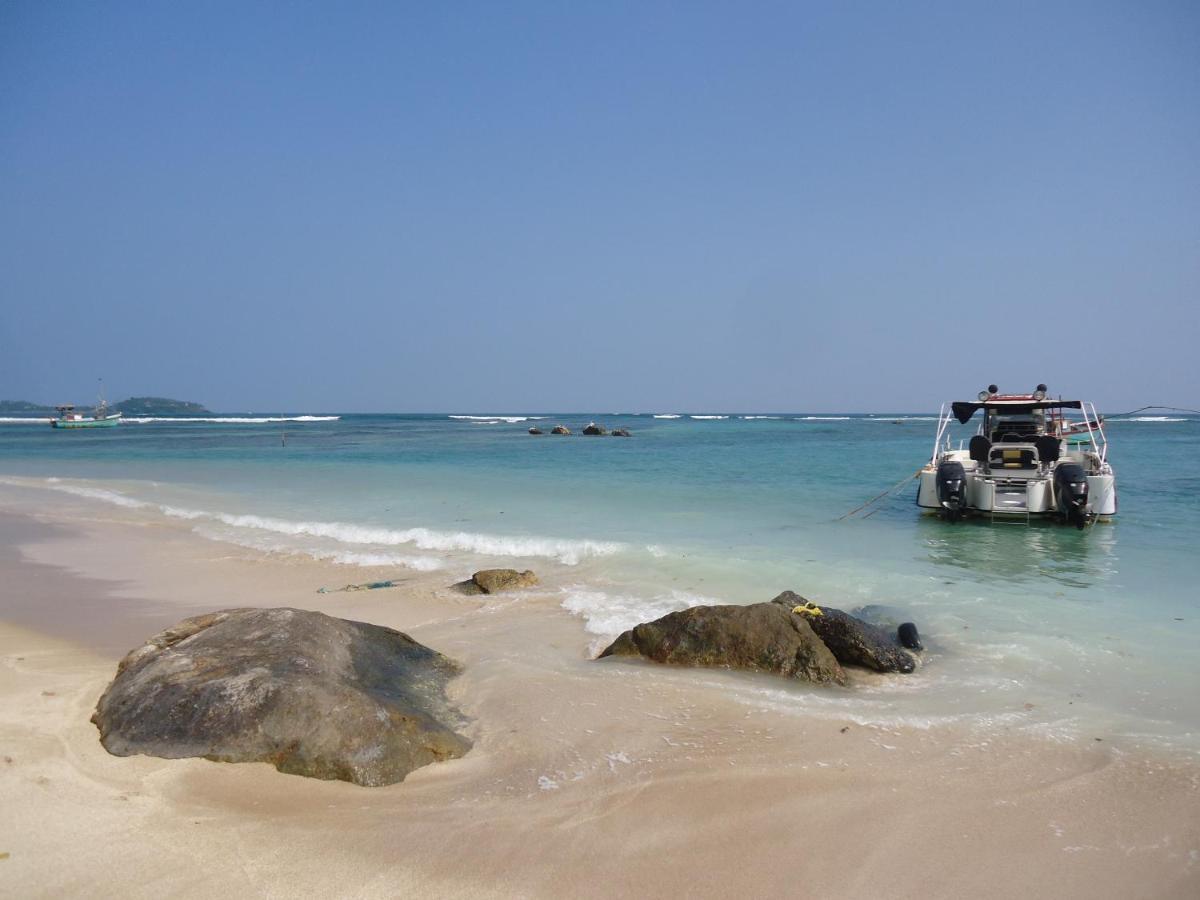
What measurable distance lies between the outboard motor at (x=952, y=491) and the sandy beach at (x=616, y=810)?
11898 millimetres

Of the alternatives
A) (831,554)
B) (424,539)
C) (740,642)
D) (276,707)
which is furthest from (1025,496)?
(276,707)

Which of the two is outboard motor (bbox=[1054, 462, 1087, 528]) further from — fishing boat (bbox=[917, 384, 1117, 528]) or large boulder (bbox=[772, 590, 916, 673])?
large boulder (bbox=[772, 590, 916, 673])

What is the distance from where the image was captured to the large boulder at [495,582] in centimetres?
946

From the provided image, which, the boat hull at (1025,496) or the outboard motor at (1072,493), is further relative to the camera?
the boat hull at (1025,496)

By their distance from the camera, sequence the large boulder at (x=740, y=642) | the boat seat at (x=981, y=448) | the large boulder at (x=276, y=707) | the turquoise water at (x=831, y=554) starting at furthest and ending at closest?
1. the boat seat at (x=981, y=448)
2. the large boulder at (x=740, y=642)
3. the turquoise water at (x=831, y=554)
4. the large boulder at (x=276, y=707)

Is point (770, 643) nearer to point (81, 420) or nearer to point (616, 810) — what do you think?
point (616, 810)

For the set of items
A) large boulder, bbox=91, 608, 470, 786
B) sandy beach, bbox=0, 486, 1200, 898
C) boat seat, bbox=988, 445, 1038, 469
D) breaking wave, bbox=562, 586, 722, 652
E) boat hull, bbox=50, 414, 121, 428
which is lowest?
breaking wave, bbox=562, 586, 722, 652

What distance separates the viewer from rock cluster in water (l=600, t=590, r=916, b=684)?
6273 millimetres

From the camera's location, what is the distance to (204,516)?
16.6 m

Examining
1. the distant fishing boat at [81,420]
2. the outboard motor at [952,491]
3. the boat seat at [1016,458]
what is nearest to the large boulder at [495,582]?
the outboard motor at [952,491]

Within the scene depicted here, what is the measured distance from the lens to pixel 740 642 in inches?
254

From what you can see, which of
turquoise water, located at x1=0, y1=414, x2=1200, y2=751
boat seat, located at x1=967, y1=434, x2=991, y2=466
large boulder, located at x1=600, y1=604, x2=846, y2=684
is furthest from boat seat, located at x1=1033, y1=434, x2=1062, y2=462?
large boulder, located at x1=600, y1=604, x2=846, y2=684

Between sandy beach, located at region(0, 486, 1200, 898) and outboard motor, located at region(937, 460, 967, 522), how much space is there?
11898 millimetres

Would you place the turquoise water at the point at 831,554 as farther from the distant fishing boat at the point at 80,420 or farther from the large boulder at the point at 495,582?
the distant fishing boat at the point at 80,420
